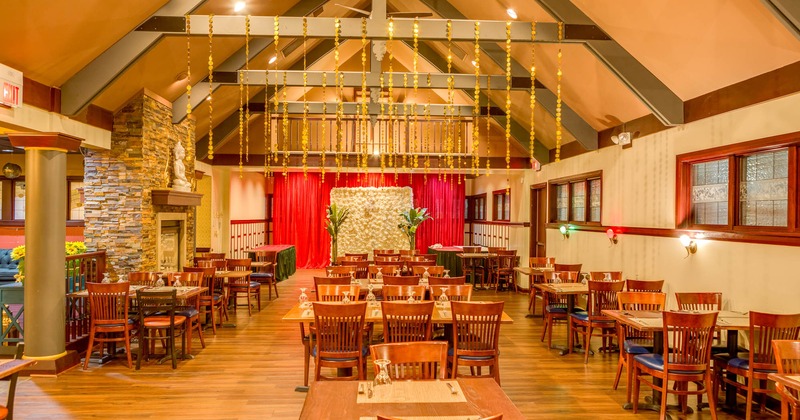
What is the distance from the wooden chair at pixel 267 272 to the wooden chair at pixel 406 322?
243 inches

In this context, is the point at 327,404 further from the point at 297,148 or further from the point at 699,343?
the point at 297,148

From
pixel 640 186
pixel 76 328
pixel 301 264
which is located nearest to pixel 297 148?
pixel 301 264

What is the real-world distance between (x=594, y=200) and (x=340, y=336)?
6.51 metres

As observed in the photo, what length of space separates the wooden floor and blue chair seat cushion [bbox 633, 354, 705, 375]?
0.47m

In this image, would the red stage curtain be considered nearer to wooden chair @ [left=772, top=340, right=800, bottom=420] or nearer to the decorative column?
the decorative column

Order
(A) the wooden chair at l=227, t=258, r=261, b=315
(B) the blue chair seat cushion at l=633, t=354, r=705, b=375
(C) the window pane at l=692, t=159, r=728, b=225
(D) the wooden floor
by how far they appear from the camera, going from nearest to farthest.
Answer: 1. (B) the blue chair seat cushion at l=633, t=354, r=705, b=375
2. (D) the wooden floor
3. (C) the window pane at l=692, t=159, r=728, b=225
4. (A) the wooden chair at l=227, t=258, r=261, b=315

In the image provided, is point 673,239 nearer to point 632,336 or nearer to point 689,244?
point 689,244

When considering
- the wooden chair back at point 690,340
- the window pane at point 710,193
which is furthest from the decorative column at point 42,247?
the window pane at point 710,193

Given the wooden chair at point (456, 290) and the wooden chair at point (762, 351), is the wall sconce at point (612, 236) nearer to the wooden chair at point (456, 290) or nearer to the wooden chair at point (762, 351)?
the wooden chair at point (456, 290)

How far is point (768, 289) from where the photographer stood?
5.00m

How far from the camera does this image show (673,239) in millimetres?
6715

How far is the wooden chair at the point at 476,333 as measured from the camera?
4.59m

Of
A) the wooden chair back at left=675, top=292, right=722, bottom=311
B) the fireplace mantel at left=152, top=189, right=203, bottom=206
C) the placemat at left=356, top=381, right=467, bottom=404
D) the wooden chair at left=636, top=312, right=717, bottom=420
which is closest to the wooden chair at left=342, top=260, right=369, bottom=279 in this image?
the fireplace mantel at left=152, top=189, right=203, bottom=206

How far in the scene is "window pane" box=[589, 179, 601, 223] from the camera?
943cm
